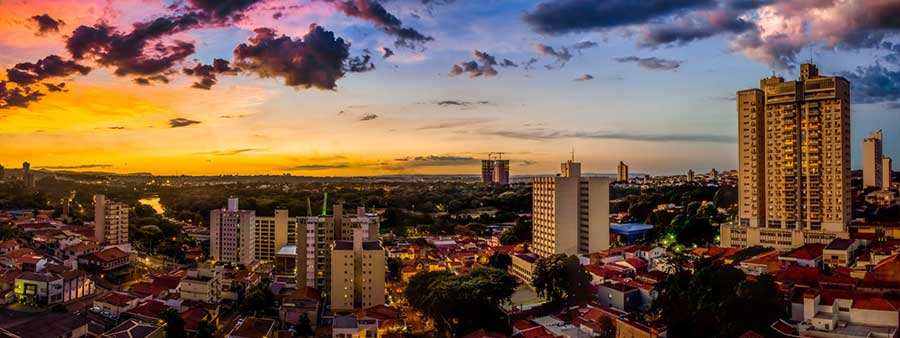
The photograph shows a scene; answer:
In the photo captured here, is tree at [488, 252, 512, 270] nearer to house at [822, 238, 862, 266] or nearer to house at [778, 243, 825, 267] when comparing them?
house at [778, 243, 825, 267]

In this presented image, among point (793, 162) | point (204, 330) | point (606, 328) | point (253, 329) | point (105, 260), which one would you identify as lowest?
point (204, 330)

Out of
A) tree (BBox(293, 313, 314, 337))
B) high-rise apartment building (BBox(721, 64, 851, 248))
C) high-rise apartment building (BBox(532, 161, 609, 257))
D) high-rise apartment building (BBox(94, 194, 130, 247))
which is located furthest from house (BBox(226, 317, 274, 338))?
high-rise apartment building (BBox(721, 64, 851, 248))

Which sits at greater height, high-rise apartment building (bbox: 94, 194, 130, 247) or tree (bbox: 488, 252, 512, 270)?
high-rise apartment building (bbox: 94, 194, 130, 247)

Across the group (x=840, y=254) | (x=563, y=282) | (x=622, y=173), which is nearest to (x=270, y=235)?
(x=563, y=282)

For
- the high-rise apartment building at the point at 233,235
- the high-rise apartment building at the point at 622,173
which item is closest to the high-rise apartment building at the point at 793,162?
the high-rise apartment building at the point at 233,235

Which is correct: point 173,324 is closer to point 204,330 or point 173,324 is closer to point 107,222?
point 204,330

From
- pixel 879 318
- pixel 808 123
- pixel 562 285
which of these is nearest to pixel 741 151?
pixel 808 123
